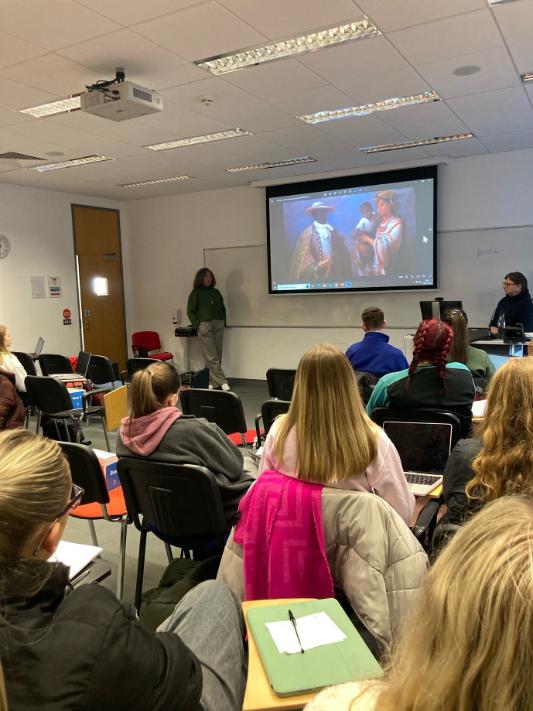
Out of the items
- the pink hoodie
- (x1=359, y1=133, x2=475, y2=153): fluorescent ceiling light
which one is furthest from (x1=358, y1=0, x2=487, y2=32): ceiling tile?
(x1=359, y1=133, x2=475, y2=153): fluorescent ceiling light

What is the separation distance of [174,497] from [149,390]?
19.0 inches

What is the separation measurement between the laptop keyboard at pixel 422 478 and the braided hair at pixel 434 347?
465mm

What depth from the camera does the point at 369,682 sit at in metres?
0.82

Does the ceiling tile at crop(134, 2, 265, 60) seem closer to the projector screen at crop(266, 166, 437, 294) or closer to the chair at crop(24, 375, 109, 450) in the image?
the chair at crop(24, 375, 109, 450)

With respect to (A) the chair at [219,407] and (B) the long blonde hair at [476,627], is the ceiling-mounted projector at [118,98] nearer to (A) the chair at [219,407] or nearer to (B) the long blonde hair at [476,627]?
(A) the chair at [219,407]

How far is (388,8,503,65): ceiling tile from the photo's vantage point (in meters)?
3.23

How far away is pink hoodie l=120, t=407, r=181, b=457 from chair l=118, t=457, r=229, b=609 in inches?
3.0

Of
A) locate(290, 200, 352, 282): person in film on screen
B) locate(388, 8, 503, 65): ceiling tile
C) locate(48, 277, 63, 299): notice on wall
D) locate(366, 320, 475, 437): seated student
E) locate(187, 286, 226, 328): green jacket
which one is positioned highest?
locate(388, 8, 503, 65): ceiling tile

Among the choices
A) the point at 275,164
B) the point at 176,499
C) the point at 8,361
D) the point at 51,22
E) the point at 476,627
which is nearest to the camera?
the point at 476,627

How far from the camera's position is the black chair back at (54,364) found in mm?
6113

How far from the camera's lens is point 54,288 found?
26.8 ft

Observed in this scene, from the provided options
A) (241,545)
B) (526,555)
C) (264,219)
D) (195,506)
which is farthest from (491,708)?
(264,219)

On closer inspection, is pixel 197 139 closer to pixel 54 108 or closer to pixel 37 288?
pixel 54 108

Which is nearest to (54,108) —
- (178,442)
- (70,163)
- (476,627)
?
(70,163)
